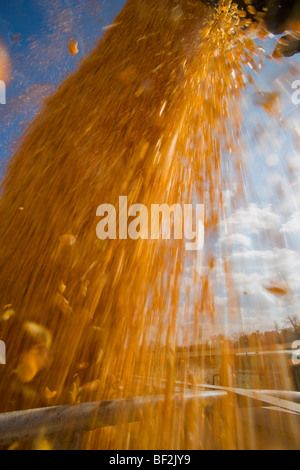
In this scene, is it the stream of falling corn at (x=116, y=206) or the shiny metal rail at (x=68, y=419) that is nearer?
the shiny metal rail at (x=68, y=419)

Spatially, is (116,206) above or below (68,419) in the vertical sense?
above

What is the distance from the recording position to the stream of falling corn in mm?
1699

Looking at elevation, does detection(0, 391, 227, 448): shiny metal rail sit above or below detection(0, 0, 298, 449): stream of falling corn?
below

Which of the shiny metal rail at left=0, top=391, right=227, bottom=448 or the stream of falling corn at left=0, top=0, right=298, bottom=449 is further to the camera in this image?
the stream of falling corn at left=0, top=0, right=298, bottom=449

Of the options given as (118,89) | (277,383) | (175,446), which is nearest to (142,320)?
(175,446)

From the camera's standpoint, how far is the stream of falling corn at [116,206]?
5.57ft

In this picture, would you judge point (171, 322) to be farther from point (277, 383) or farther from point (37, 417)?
point (277, 383)

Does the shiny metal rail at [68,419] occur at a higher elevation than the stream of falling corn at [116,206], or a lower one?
lower

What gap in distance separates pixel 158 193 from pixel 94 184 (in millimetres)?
660

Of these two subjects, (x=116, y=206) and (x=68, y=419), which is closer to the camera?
(x=68, y=419)

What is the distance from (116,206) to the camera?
2.24 metres

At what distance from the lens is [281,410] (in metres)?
2.00

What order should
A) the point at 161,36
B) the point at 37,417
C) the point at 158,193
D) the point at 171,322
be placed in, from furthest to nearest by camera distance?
the point at 161,36 < the point at 158,193 < the point at 171,322 < the point at 37,417

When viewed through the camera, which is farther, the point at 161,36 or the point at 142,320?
the point at 161,36
